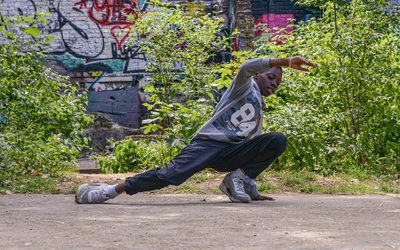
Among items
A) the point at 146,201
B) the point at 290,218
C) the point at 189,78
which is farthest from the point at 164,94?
the point at 290,218

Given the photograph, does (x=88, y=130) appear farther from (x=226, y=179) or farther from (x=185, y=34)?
(x=226, y=179)

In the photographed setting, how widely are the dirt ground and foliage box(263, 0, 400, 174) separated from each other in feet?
7.93

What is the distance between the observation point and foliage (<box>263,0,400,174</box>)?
8141mm

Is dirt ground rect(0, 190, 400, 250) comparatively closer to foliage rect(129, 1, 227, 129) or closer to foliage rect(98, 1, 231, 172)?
foliage rect(98, 1, 231, 172)

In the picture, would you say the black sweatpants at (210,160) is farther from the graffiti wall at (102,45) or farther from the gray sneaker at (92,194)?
the graffiti wall at (102,45)

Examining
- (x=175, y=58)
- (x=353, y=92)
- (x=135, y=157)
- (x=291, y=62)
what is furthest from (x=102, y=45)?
(x=291, y=62)

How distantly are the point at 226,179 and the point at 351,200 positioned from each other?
4.05ft

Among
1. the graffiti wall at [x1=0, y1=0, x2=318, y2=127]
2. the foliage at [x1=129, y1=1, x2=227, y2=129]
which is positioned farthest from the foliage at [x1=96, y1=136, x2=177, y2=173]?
the graffiti wall at [x1=0, y1=0, x2=318, y2=127]

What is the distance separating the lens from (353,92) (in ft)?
27.5

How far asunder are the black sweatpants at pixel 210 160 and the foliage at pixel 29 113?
3.29 m

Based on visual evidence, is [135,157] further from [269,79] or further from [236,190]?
[269,79]

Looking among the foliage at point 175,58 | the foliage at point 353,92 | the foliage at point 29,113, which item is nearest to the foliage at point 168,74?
the foliage at point 175,58

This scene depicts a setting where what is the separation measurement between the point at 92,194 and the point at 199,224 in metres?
1.40

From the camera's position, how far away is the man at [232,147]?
501 centimetres
